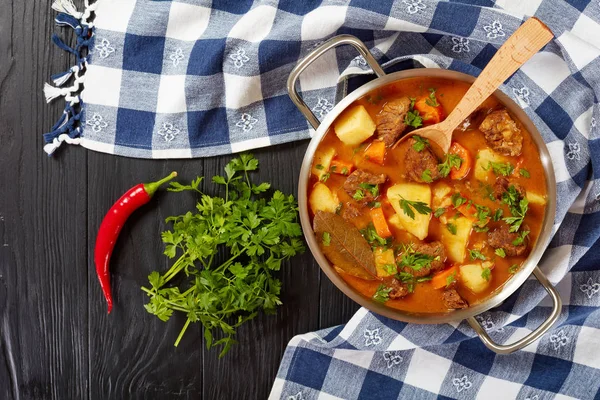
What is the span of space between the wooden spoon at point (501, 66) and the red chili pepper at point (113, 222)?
1127mm

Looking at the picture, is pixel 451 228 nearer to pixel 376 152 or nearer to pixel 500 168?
pixel 500 168

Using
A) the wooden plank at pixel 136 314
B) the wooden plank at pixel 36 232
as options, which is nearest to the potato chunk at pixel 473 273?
the wooden plank at pixel 136 314

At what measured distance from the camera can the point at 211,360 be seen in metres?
2.77

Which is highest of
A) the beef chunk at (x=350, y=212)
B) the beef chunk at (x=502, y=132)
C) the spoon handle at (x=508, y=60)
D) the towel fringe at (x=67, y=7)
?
the towel fringe at (x=67, y=7)

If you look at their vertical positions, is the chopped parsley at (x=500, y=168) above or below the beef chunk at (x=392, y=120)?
below

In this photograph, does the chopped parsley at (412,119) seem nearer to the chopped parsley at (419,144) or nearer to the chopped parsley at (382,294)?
the chopped parsley at (419,144)

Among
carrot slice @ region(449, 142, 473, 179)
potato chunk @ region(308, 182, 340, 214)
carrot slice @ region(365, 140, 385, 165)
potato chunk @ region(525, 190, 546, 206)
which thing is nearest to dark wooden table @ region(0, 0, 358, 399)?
potato chunk @ region(308, 182, 340, 214)

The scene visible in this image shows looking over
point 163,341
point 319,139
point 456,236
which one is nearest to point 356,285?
point 456,236

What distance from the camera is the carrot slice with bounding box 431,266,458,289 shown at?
2.30m

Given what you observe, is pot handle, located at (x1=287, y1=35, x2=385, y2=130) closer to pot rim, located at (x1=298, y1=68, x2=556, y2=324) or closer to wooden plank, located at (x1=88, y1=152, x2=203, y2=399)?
pot rim, located at (x1=298, y1=68, x2=556, y2=324)

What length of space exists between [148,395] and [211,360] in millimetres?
311

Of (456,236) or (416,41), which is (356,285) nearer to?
(456,236)

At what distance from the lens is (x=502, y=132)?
2205 mm

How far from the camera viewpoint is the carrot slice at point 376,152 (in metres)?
2.26
